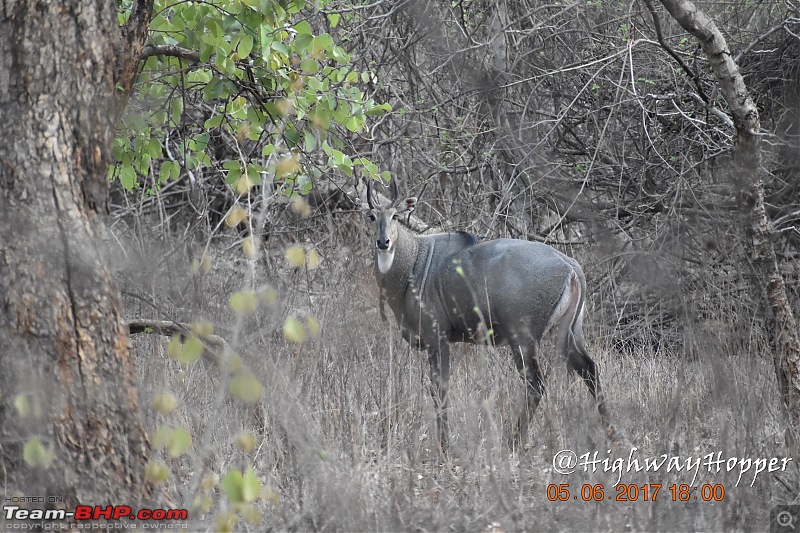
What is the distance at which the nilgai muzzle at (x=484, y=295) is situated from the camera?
698 centimetres

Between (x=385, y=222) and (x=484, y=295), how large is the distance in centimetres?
101

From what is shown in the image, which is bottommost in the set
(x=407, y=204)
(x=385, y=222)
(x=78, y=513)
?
(x=78, y=513)

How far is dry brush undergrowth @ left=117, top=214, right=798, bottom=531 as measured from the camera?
4270 mm

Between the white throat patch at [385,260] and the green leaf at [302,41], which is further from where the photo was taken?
the white throat patch at [385,260]

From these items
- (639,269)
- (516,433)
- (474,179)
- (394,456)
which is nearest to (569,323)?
(516,433)

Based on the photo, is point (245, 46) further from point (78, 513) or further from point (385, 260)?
point (385, 260)

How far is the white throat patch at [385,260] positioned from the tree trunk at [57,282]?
3870mm

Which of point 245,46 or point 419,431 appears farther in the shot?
point 419,431

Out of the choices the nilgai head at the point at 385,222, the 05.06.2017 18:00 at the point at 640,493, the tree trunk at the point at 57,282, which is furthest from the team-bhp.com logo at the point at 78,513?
the nilgai head at the point at 385,222

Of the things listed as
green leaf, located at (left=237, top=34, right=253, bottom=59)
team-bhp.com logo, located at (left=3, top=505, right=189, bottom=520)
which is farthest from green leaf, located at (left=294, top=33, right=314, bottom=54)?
team-bhp.com logo, located at (left=3, top=505, right=189, bottom=520)

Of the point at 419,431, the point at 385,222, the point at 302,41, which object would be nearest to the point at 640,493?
the point at 419,431

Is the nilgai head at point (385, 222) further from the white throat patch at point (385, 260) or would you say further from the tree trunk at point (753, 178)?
the tree trunk at point (753, 178)

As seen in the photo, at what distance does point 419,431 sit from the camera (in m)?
5.62

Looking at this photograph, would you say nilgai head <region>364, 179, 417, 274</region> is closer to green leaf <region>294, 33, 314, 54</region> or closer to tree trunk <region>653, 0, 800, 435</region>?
green leaf <region>294, 33, 314, 54</region>
